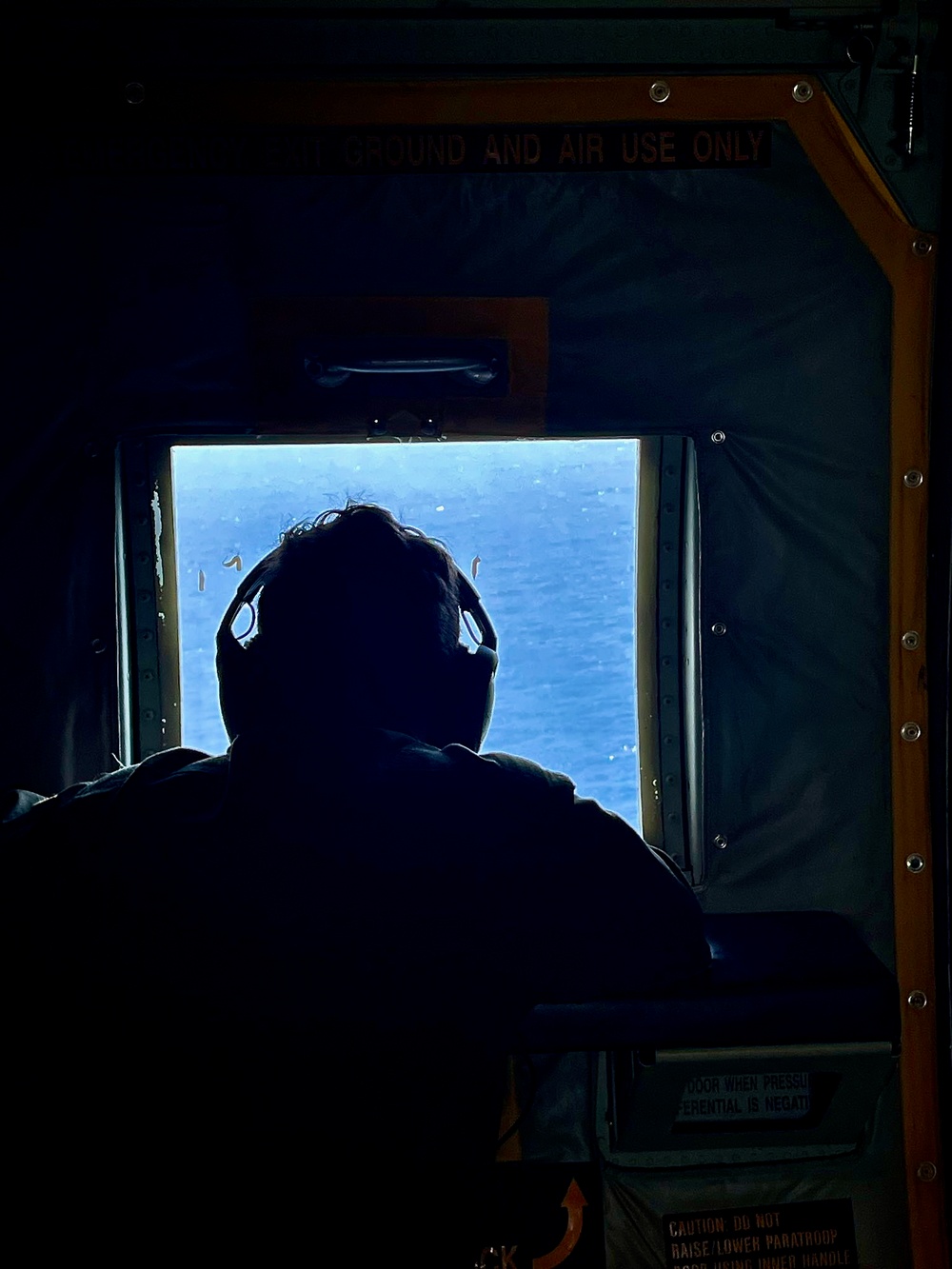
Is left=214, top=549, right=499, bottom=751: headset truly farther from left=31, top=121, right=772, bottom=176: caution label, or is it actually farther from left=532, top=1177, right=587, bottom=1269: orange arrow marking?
left=532, top=1177, right=587, bottom=1269: orange arrow marking

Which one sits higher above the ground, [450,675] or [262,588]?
[262,588]

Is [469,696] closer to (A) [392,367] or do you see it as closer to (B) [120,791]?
(B) [120,791]

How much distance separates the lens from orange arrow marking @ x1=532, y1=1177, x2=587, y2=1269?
2.24 metres

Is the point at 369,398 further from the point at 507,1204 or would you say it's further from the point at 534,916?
the point at 507,1204

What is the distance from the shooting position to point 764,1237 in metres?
2.27

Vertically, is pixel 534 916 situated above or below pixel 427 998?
above

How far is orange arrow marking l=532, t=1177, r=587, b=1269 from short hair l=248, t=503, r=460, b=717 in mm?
1210

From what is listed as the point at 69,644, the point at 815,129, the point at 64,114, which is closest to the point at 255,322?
the point at 64,114

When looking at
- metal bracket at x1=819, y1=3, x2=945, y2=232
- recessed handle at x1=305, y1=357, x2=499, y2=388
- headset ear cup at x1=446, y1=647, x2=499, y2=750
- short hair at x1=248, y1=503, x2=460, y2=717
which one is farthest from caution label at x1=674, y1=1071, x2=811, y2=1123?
metal bracket at x1=819, y1=3, x2=945, y2=232

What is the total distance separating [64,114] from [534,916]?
1680 mm

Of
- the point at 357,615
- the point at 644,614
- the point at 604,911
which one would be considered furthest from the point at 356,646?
the point at 644,614

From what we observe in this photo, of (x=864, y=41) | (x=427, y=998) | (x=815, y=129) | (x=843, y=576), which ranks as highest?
(x=864, y=41)

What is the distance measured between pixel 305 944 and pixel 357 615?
487 millimetres

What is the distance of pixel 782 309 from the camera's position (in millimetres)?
2232
